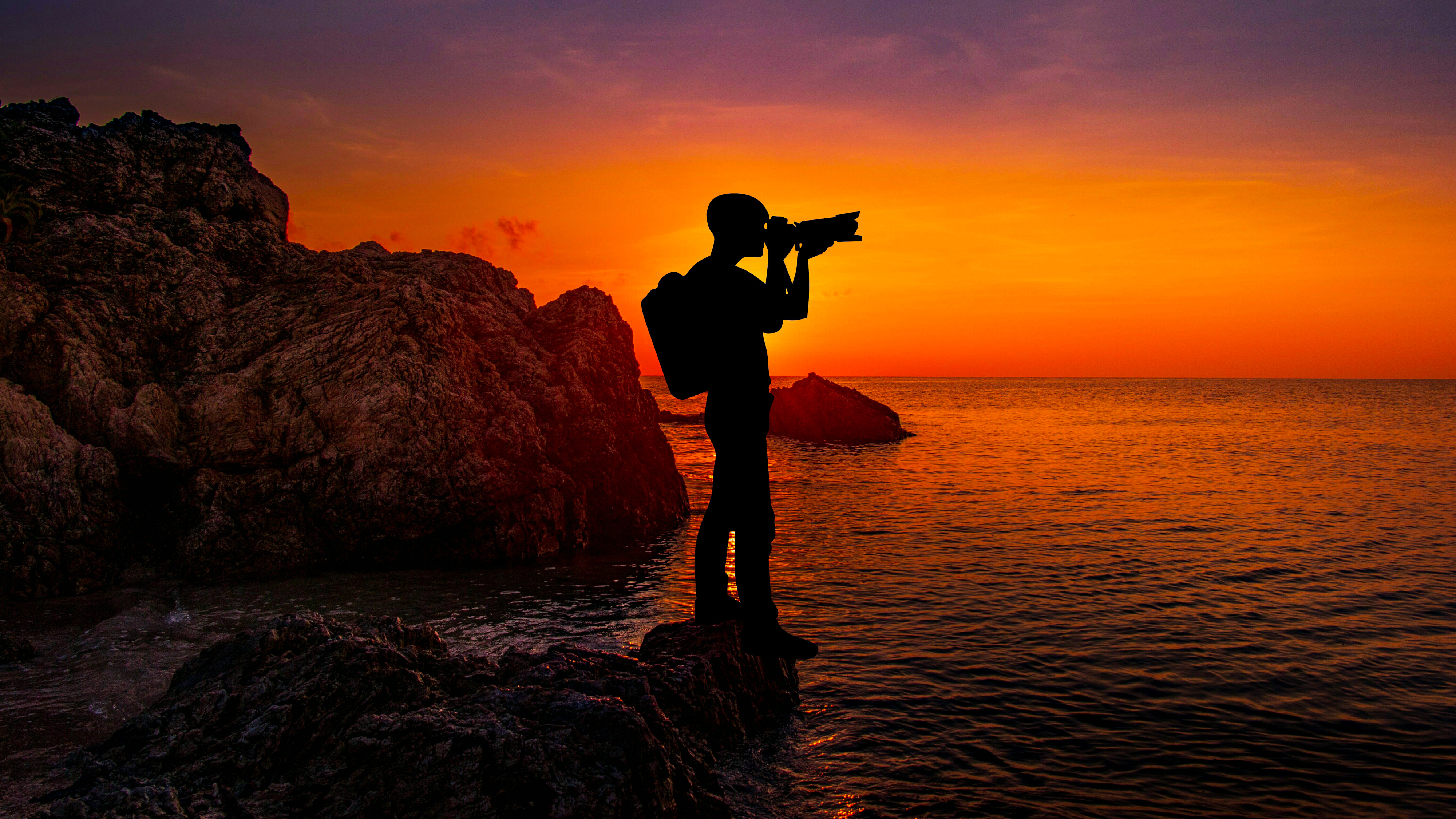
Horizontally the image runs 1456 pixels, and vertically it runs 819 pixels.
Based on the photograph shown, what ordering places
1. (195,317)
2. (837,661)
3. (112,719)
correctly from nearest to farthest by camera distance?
(112,719)
(837,661)
(195,317)

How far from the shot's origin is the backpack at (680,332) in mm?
5691

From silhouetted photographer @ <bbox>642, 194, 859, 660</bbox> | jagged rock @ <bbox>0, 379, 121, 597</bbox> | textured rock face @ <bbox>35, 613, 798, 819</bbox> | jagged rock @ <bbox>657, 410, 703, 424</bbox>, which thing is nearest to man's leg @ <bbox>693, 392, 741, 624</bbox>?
silhouetted photographer @ <bbox>642, 194, 859, 660</bbox>

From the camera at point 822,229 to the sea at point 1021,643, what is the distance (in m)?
4.72

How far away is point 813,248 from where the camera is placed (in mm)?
5762

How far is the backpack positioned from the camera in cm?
569

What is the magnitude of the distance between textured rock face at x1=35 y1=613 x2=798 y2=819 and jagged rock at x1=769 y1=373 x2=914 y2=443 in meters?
42.7

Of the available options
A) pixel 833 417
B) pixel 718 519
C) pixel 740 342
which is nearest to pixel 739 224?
pixel 740 342

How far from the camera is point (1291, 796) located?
266 inches

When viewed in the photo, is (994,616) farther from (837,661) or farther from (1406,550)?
(1406,550)

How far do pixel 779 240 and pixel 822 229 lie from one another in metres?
0.36

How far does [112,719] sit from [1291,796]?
1171 centimetres

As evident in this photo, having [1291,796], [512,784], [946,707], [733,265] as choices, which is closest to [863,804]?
[946,707]

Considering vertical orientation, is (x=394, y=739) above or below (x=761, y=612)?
below

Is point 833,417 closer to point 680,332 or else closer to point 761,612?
point 761,612
